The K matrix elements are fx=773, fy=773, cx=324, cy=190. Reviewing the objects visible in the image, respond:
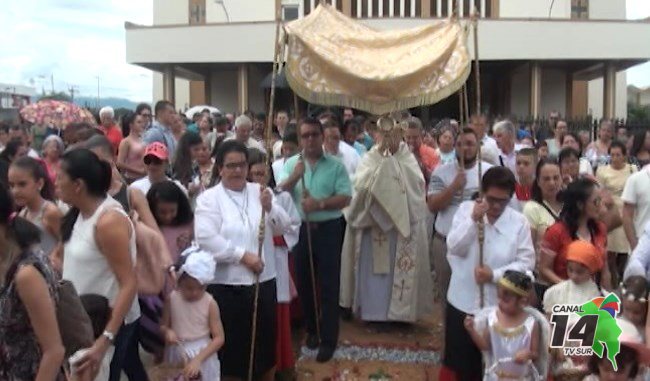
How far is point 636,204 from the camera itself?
678 centimetres

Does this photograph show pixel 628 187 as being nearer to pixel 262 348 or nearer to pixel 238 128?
pixel 262 348

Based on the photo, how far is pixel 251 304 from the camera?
5414 millimetres

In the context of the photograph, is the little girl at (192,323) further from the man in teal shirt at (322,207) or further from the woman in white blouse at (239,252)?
the man in teal shirt at (322,207)

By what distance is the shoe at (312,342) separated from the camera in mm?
6914

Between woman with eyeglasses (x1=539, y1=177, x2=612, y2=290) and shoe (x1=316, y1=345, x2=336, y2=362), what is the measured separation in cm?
208

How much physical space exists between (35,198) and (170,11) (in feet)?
121

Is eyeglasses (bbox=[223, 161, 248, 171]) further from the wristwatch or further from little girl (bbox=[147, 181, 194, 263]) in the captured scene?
the wristwatch

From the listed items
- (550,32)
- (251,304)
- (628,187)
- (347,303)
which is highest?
(550,32)

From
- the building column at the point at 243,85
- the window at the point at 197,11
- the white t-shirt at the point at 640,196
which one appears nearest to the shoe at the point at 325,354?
the white t-shirt at the point at 640,196

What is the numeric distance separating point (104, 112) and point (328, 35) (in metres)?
5.78

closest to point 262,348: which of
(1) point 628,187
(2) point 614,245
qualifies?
(1) point 628,187

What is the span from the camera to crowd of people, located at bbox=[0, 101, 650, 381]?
12.7 feet

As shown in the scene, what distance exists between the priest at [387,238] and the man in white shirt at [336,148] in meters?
0.56

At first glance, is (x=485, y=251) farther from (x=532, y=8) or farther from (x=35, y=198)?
(x=532, y=8)
